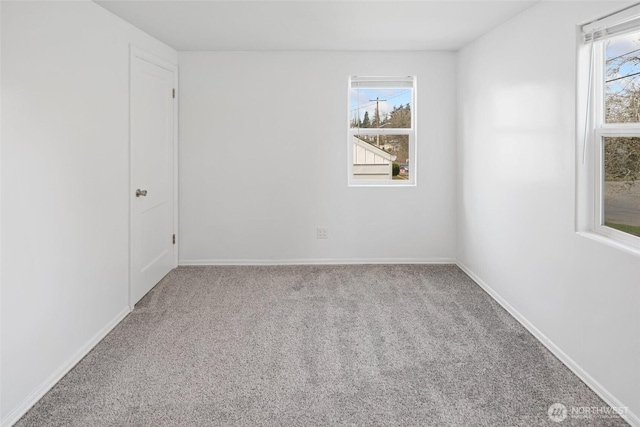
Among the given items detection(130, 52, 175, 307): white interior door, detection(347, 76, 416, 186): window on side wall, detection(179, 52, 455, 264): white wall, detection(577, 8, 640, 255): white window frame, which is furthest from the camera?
detection(347, 76, 416, 186): window on side wall

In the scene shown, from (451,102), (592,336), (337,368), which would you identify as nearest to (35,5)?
(337,368)

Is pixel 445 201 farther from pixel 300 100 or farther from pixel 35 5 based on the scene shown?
pixel 35 5

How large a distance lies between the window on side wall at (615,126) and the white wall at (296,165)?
2334mm

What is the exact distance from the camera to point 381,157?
16.4 ft

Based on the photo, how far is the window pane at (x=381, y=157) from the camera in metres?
4.99

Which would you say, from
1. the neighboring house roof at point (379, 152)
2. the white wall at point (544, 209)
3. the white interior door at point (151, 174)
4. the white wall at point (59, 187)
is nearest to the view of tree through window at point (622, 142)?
the white wall at point (544, 209)

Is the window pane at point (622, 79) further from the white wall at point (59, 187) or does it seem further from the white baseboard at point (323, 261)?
the white wall at point (59, 187)

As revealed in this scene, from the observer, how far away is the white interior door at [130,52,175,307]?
3.65m

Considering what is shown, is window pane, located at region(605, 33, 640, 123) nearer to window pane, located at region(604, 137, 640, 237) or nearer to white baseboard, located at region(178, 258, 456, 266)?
window pane, located at region(604, 137, 640, 237)

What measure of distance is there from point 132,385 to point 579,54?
120 inches

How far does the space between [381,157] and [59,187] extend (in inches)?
130

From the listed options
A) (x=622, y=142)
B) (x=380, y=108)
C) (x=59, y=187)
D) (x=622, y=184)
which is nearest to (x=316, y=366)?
(x=59, y=187)

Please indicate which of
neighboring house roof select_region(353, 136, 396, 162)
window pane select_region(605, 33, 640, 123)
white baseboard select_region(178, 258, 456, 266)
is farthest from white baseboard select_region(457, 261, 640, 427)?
neighboring house roof select_region(353, 136, 396, 162)

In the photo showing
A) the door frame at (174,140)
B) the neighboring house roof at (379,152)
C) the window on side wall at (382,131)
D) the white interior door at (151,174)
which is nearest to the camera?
the door frame at (174,140)
